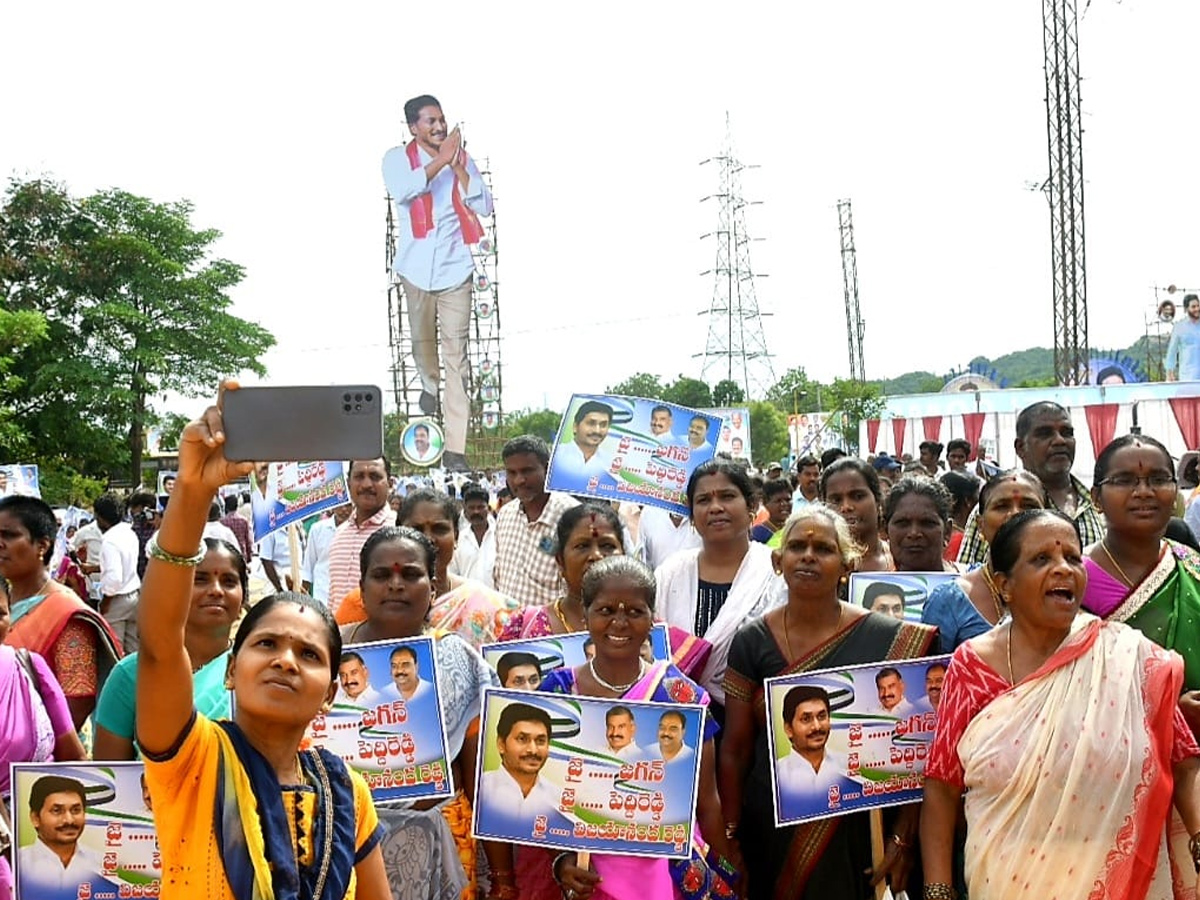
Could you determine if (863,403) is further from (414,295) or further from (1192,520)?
(1192,520)

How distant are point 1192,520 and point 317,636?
285 inches

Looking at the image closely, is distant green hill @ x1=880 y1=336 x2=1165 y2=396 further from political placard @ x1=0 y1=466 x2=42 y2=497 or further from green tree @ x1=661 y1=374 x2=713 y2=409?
political placard @ x1=0 y1=466 x2=42 y2=497

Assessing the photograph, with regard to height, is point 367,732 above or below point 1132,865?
above

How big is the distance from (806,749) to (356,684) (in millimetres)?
1360

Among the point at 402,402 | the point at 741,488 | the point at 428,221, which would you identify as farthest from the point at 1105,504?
the point at 402,402

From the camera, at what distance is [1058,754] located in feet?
10.4

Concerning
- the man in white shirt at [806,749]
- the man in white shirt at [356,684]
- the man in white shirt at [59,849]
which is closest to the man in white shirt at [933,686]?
the man in white shirt at [806,749]

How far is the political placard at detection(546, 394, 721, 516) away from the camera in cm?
627

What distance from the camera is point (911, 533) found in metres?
4.83

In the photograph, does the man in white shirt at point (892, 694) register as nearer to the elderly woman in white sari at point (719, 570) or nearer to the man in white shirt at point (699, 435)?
the elderly woman in white sari at point (719, 570)

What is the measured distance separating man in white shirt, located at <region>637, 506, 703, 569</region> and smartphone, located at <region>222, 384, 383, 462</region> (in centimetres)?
473

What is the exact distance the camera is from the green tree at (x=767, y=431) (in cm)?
6719

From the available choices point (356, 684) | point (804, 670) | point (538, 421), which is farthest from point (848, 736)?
point (538, 421)

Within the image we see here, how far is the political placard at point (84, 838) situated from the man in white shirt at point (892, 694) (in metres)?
2.10
